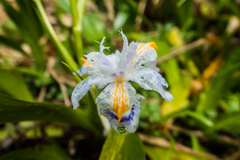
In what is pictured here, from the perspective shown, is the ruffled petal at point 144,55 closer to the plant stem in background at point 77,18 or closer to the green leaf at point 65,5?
the plant stem in background at point 77,18

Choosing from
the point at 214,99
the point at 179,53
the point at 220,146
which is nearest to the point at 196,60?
the point at 179,53

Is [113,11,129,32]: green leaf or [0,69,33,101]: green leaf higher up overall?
[113,11,129,32]: green leaf

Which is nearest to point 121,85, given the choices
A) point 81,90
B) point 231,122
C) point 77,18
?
point 81,90

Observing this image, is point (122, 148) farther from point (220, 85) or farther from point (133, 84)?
point (220, 85)

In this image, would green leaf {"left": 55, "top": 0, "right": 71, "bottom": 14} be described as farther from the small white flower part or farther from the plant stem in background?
the small white flower part

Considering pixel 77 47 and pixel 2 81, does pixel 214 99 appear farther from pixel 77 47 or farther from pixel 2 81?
pixel 2 81

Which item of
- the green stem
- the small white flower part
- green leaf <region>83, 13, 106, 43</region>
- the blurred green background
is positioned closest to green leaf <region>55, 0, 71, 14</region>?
the blurred green background
